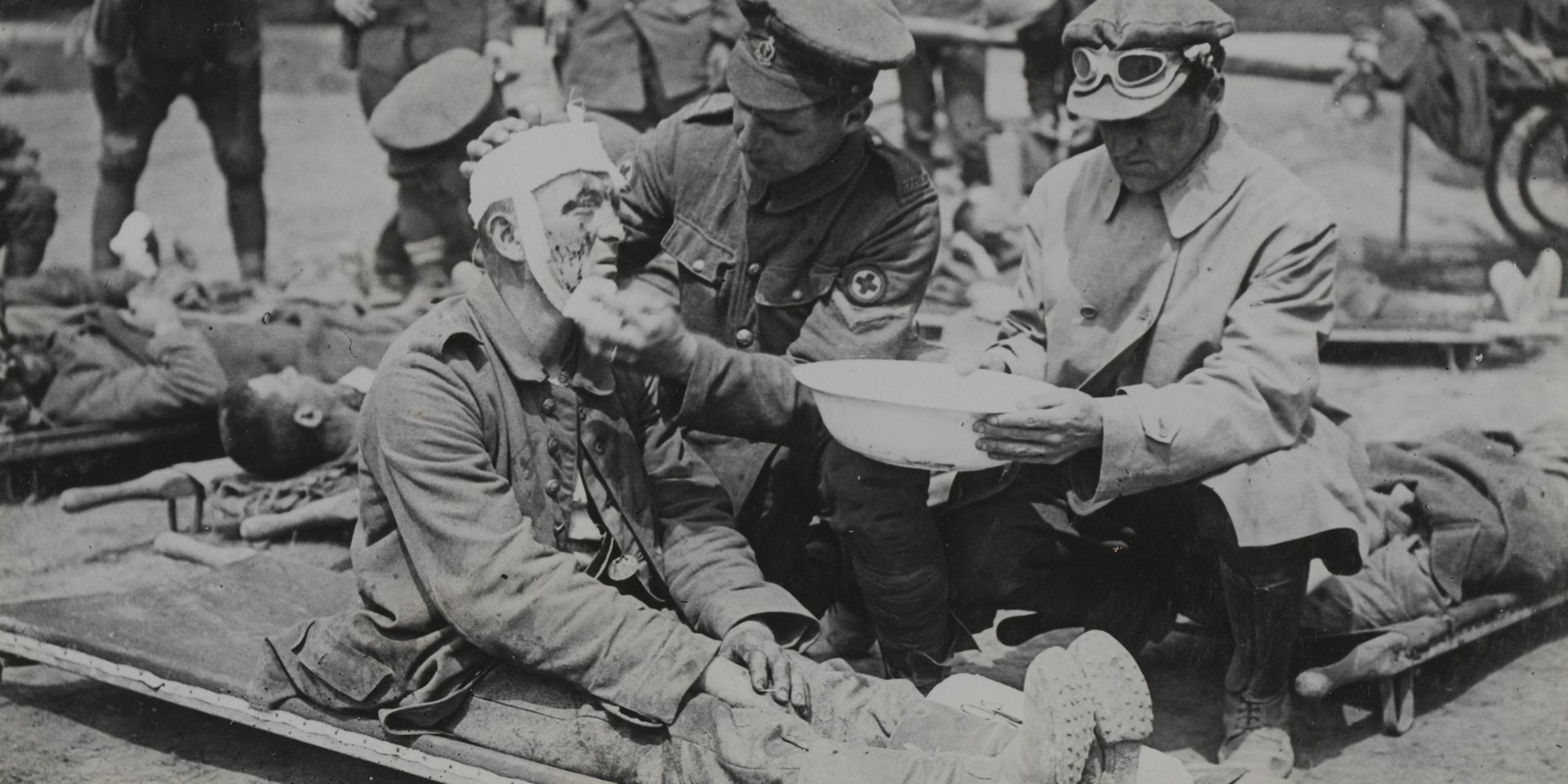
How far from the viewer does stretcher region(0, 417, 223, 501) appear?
273 inches

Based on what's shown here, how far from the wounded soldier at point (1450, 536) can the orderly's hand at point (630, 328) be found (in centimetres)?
203

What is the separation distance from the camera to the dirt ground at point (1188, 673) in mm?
4594

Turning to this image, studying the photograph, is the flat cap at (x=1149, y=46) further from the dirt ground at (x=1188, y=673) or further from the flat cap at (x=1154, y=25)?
the dirt ground at (x=1188, y=673)

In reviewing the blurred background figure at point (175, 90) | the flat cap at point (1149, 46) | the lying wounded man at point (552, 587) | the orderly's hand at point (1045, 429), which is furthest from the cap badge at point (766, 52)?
the blurred background figure at point (175, 90)

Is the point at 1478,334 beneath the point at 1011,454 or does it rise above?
beneath

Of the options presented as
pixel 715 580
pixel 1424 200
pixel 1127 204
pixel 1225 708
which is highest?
pixel 1127 204

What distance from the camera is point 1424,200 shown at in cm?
1220

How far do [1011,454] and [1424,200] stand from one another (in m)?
9.23

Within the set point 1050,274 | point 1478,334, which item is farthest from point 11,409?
point 1478,334

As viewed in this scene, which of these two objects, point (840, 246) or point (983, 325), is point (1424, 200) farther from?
point (840, 246)

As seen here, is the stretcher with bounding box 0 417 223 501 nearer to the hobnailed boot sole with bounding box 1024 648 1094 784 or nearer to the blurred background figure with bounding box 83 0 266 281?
the blurred background figure with bounding box 83 0 266 281

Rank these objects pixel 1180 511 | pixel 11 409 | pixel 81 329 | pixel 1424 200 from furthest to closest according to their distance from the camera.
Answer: pixel 1424 200
pixel 81 329
pixel 11 409
pixel 1180 511

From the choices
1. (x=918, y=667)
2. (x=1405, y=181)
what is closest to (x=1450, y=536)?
(x=918, y=667)

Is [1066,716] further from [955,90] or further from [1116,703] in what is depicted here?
[955,90]
